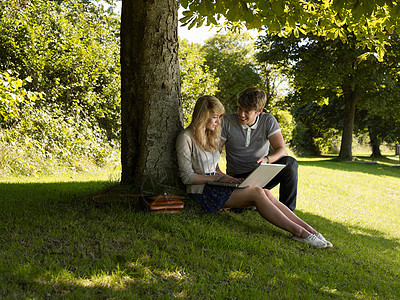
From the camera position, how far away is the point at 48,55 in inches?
431

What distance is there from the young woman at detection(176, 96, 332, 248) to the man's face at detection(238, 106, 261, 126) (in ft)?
1.57

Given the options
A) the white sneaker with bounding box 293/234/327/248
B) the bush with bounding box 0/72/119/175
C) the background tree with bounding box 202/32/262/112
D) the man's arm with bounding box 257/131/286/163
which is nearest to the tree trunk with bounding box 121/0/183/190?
the man's arm with bounding box 257/131/286/163

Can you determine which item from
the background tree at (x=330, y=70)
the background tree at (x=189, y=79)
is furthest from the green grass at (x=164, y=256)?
the background tree at (x=330, y=70)

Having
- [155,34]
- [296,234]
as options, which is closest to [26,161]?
[155,34]

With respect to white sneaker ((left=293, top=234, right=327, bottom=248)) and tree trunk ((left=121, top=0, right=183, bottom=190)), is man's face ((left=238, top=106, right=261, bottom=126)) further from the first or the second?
white sneaker ((left=293, top=234, right=327, bottom=248))

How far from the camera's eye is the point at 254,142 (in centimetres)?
561

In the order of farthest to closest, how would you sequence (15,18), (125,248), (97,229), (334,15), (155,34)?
(15,18) → (334,15) → (155,34) → (97,229) → (125,248)

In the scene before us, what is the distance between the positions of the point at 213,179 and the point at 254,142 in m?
1.08

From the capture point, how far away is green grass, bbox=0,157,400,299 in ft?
9.39

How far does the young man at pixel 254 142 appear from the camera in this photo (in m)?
5.38

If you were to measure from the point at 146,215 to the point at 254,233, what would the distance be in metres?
1.28

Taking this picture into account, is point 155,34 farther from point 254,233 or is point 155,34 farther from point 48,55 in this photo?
point 48,55

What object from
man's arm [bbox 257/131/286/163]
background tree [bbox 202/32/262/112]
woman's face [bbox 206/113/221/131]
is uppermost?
background tree [bbox 202/32/262/112]

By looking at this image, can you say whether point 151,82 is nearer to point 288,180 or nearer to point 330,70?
point 288,180
